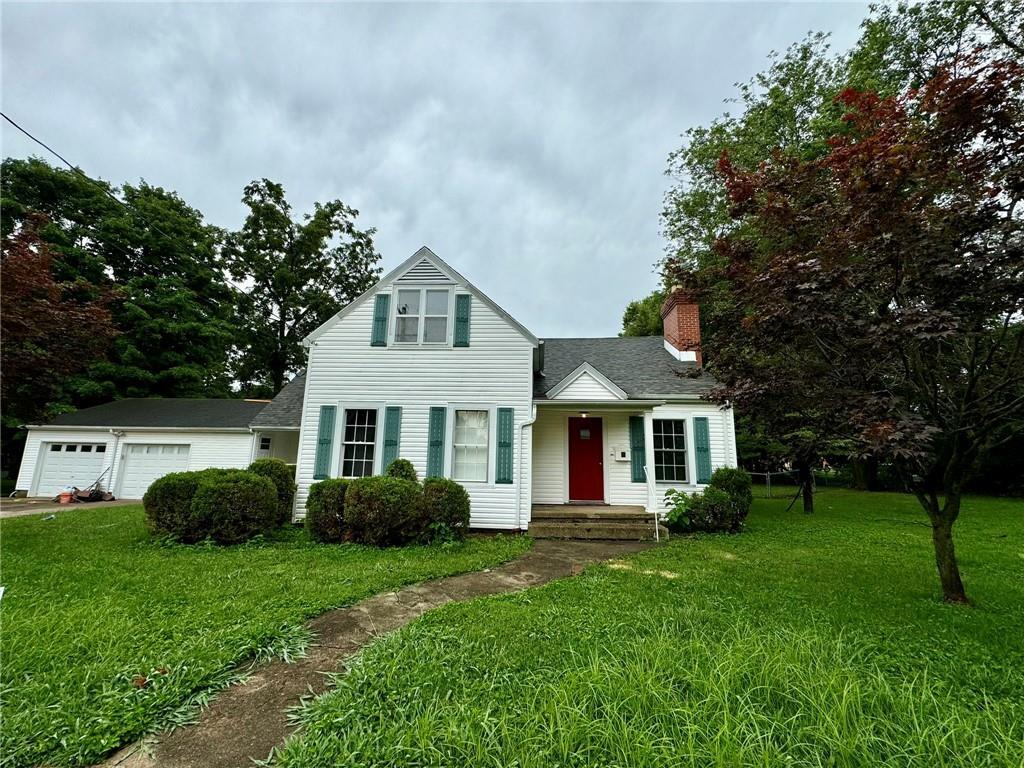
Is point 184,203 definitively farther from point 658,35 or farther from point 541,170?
point 658,35

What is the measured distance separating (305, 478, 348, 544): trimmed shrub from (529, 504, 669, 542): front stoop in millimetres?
3789

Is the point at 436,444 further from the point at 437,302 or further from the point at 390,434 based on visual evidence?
the point at 437,302

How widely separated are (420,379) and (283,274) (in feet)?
55.3

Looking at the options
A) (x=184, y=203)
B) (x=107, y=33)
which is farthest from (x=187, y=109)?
(x=184, y=203)

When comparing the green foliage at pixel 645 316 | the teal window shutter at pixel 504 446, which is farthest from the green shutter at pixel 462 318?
the green foliage at pixel 645 316

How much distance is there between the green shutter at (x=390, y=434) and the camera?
8.99 meters

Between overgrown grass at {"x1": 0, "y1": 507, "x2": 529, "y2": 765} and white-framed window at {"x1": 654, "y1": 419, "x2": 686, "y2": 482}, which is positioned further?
white-framed window at {"x1": 654, "y1": 419, "x2": 686, "y2": 482}

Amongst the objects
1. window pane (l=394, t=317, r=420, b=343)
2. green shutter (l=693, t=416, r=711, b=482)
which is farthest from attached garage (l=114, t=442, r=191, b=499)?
green shutter (l=693, t=416, r=711, b=482)

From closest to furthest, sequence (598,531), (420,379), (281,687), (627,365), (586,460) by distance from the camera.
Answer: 1. (281,687)
2. (598,531)
3. (420,379)
4. (586,460)
5. (627,365)

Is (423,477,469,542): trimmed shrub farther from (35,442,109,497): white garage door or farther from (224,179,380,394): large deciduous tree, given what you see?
(224,179,380,394): large deciduous tree

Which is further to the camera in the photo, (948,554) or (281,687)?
(948,554)

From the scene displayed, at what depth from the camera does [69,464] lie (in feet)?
46.2

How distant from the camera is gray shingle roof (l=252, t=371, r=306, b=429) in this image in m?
11.3

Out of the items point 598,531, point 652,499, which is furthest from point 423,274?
point 652,499
